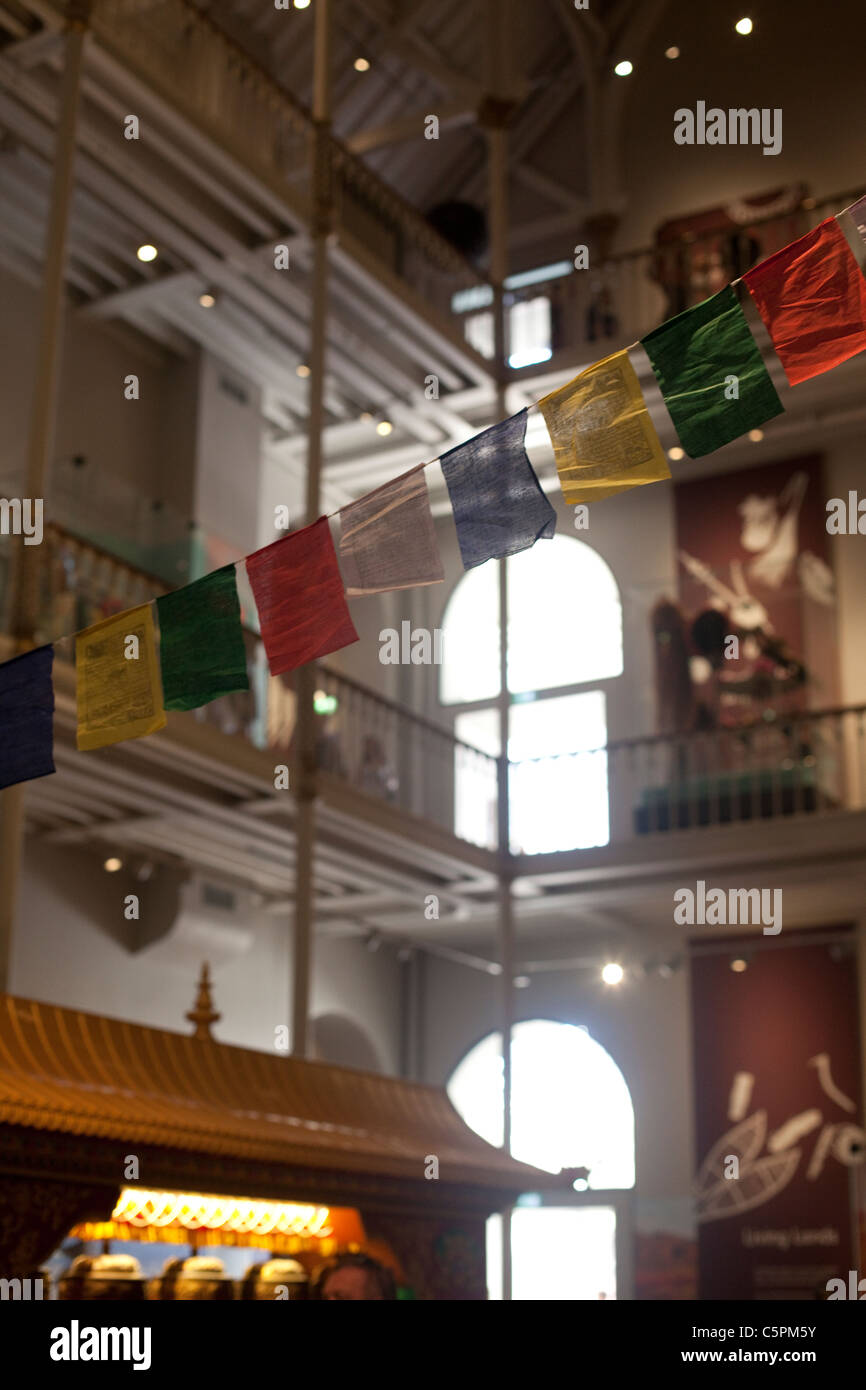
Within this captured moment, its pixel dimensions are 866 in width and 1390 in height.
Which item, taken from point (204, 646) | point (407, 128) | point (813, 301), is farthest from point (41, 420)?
point (407, 128)

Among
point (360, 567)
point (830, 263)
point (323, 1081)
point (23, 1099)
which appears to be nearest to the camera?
point (830, 263)

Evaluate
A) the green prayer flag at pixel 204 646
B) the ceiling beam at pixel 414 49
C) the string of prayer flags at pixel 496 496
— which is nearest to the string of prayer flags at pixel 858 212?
the string of prayer flags at pixel 496 496

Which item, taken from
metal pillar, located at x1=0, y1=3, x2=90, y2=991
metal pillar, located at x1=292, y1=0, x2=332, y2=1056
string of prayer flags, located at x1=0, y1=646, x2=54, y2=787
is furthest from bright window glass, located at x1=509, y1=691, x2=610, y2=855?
string of prayer flags, located at x1=0, y1=646, x2=54, y2=787

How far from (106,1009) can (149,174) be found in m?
6.19

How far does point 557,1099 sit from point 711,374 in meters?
11.2

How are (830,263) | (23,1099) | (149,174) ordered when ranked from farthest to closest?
1. (149,174)
2. (23,1099)
3. (830,263)

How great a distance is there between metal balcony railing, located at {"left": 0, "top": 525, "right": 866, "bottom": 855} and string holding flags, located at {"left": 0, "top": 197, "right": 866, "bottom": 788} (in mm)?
Result: 3660

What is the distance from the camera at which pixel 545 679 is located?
50.4 feet

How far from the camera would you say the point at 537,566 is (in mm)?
15609

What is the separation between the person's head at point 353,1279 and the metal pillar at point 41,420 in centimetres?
206

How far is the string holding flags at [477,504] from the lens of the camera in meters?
4.44

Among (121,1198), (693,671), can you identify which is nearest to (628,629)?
(693,671)

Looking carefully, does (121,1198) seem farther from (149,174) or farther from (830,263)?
(149,174)
